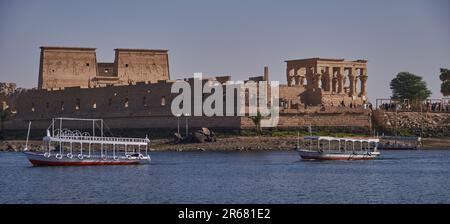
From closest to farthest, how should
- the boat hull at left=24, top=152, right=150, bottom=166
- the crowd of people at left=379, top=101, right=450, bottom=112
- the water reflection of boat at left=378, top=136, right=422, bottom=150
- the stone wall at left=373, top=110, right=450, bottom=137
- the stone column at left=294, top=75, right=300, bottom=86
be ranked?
the boat hull at left=24, top=152, right=150, bottom=166
the water reflection of boat at left=378, top=136, right=422, bottom=150
the stone wall at left=373, top=110, right=450, bottom=137
the crowd of people at left=379, top=101, right=450, bottom=112
the stone column at left=294, top=75, right=300, bottom=86

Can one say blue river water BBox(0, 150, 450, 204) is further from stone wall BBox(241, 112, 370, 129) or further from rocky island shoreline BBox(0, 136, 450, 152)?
stone wall BBox(241, 112, 370, 129)

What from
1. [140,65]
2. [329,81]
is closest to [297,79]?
[329,81]

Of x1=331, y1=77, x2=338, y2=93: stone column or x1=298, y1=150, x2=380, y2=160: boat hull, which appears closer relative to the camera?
x1=298, y1=150, x2=380, y2=160: boat hull

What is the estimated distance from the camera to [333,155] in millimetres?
54906

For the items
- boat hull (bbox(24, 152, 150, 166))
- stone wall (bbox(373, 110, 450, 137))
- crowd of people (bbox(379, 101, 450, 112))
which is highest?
crowd of people (bbox(379, 101, 450, 112))

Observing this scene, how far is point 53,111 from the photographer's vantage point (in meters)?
75.9

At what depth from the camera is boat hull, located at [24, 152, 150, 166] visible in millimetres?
48938

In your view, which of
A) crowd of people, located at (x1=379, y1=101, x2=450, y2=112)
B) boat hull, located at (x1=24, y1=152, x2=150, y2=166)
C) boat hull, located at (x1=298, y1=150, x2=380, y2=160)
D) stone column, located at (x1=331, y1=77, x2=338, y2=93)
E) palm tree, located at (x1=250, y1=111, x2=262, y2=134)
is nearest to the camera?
boat hull, located at (x1=24, y1=152, x2=150, y2=166)

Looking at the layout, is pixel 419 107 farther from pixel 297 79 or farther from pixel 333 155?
pixel 333 155

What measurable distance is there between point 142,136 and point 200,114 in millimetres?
5131

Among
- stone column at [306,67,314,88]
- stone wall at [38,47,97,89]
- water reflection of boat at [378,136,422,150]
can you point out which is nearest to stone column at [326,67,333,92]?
stone column at [306,67,314,88]

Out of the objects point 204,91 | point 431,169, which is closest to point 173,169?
point 431,169

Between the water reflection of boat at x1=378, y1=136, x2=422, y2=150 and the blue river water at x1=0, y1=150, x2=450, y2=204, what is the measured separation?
11402 millimetres

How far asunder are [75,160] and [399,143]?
27154 millimetres
